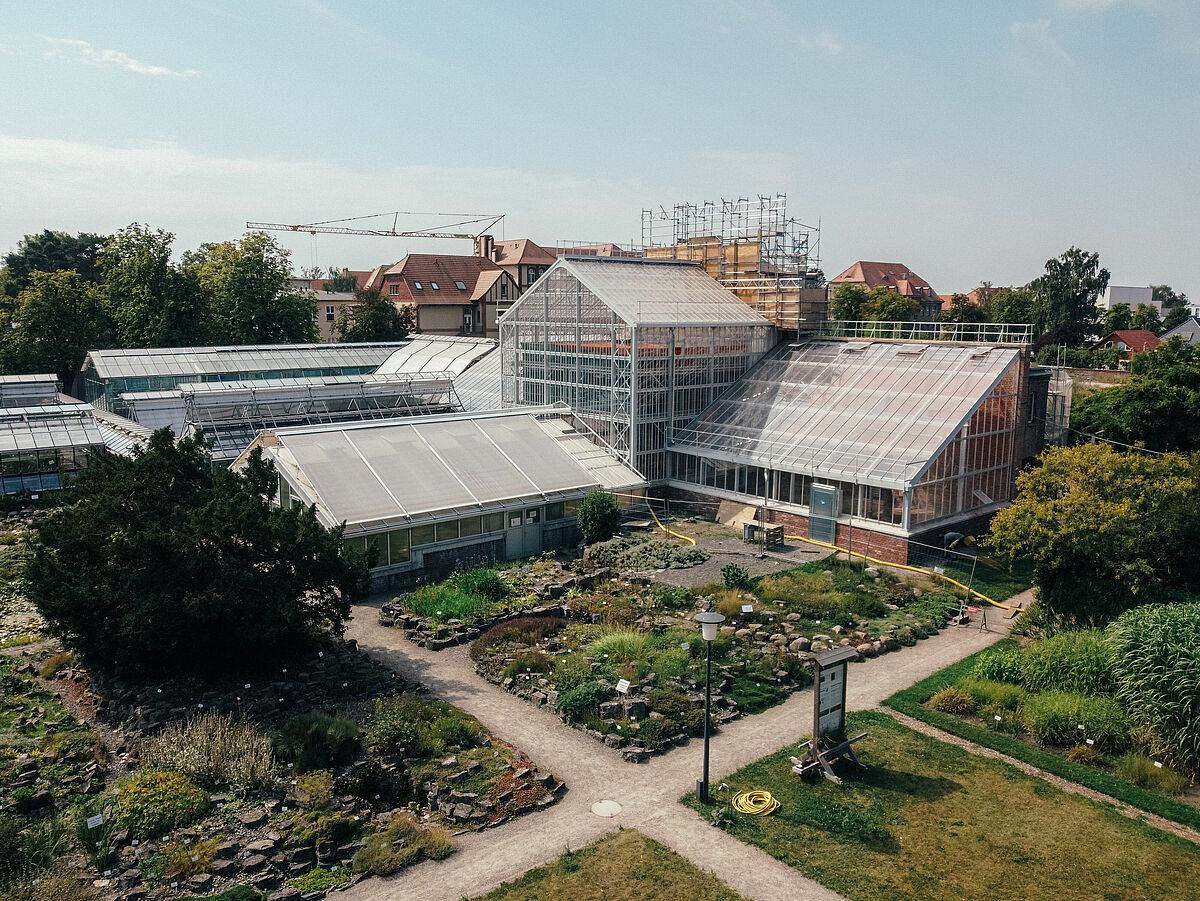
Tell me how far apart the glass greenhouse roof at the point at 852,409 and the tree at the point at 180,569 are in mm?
19097

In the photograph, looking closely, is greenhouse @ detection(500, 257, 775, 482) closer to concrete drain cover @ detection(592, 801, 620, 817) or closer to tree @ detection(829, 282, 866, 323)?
concrete drain cover @ detection(592, 801, 620, 817)

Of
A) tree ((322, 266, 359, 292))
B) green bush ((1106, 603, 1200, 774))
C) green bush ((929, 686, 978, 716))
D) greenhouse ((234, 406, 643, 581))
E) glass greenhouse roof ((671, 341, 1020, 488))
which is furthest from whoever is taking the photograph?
tree ((322, 266, 359, 292))

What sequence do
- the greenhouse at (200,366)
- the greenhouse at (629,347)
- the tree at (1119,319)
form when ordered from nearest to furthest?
the greenhouse at (629,347) → the greenhouse at (200,366) → the tree at (1119,319)

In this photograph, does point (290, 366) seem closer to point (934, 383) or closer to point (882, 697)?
point (934, 383)

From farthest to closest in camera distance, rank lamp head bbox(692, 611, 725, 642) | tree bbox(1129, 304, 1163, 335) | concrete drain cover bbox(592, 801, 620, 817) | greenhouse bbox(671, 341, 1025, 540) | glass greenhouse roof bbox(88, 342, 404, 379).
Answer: tree bbox(1129, 304, 1163, 335) < glass greenhouse roof bbox(88, 342, 404, 379) < greenhouse bbox(671, 341, 1025, 540) < concrete drain cover bbox(592, 801, 620, 817) < lamp head bbox(692, 611, 725, 642)

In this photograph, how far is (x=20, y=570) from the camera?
1112 inches

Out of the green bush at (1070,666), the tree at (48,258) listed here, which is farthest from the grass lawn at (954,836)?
the tree at (48,258)

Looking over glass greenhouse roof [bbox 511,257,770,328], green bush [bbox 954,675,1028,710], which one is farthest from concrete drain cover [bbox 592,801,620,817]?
glass greenhouse roof [bbox 511,257,770,328]

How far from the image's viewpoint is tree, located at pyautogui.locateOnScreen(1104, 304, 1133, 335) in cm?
7275

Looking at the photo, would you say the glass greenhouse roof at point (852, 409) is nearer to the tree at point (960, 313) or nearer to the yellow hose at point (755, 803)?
the yellow hose at point (755, 803)

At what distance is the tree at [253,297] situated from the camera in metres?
59.3

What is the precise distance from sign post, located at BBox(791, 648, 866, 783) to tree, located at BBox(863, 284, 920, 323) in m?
61.6

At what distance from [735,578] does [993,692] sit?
900 centimetres

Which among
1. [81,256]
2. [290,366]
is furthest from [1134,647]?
[81,256]
